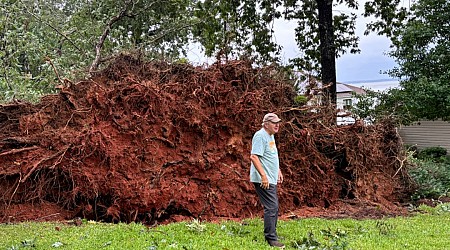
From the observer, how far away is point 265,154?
5.47m

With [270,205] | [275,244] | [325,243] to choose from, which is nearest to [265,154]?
[270,205]

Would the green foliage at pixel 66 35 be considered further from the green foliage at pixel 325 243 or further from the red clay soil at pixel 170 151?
the green foliage at pixel 325 243

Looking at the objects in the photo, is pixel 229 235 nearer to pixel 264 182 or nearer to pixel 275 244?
pixel 275 244

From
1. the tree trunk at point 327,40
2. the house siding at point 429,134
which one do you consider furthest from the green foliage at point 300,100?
the house siding at point 429,134

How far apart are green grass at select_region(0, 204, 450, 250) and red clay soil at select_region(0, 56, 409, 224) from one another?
0.83m

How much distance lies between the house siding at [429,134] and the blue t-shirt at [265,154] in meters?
16.6

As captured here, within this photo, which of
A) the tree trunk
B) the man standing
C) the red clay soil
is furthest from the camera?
the tree trunk

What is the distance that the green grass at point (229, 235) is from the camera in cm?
539

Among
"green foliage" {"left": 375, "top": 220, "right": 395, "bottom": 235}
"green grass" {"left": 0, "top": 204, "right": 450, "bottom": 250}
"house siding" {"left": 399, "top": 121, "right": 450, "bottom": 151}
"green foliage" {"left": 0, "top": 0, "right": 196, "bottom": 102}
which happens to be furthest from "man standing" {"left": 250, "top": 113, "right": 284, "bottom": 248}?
"house siding" {"left": 399, "top": 121, "right": 450, "bottom": 151}

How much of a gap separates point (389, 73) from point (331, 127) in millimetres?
6430

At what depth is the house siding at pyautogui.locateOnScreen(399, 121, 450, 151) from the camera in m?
19.9

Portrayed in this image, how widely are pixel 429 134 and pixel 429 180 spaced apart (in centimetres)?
1142

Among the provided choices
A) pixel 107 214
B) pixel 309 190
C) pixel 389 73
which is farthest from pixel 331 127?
pixel 389 73

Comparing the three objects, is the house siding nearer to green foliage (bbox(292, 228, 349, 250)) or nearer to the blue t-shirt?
→ green foliage (bbox(292, 228, 349, 250))
